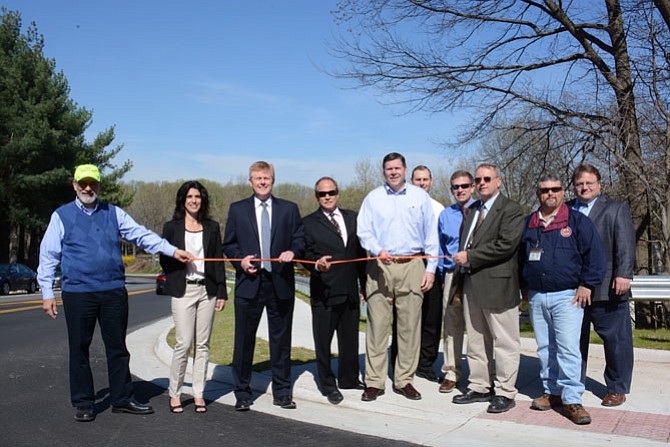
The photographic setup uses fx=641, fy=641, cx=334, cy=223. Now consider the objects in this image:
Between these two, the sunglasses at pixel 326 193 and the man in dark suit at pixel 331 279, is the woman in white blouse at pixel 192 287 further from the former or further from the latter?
the sunglasses at pixel 326 193

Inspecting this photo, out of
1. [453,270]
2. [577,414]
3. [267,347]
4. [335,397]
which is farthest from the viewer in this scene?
[267,347]

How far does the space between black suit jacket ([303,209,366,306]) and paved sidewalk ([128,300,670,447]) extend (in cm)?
102

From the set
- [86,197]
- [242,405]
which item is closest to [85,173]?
[86,197]

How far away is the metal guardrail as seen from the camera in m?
8.45

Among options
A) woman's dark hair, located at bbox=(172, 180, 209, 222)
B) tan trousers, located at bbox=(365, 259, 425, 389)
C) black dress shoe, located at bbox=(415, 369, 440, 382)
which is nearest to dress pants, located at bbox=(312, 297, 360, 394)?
tan trousers, located at bbox=(365, 259, 425, 389)

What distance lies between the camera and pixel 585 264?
5.65 meters

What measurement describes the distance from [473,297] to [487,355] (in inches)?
25.5

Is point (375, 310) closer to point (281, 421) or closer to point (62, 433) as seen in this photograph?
point (281, 421)

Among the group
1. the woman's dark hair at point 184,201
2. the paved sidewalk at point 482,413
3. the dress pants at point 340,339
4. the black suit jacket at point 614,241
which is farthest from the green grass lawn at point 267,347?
the black suit jacket at point 614,241

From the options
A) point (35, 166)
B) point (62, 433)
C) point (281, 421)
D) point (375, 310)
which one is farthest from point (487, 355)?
point (35, 166)

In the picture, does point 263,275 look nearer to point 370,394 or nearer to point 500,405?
point 370,394

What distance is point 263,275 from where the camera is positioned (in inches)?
242

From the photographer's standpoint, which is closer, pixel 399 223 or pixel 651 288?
pixel 399 223

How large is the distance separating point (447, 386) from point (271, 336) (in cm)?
190
